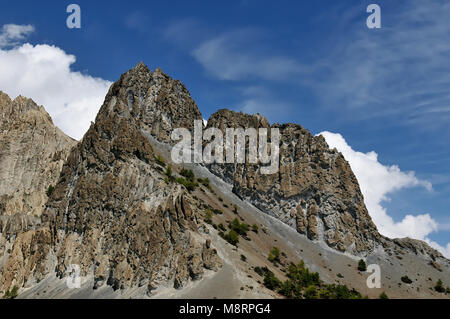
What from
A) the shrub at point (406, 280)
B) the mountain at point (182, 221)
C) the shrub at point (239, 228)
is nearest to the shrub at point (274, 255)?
the mountain at point (182, 221)

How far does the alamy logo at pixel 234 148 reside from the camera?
141 metres

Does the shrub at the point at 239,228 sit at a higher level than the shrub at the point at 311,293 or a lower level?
higher

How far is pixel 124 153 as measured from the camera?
97.4 m

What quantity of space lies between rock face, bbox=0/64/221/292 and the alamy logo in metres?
37.6

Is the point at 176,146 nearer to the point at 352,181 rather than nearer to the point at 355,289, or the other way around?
the point at 352,181

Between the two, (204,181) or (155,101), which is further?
(155,101)

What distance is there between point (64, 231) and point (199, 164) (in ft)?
180

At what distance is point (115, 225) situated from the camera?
8688 cm

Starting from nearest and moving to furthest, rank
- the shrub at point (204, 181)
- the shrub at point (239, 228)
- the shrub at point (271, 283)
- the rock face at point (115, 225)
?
the shrub at point (271, 283)
the rock face at point (115, 225)
the shrub at point (239, 228)
the shrub at point (204, 181)

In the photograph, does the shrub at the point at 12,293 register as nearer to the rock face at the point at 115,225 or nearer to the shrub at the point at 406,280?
the rock face at the point at 115,225

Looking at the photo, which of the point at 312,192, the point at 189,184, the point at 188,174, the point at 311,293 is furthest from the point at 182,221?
the point at 312,192

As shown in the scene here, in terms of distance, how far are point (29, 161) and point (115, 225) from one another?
55335mm

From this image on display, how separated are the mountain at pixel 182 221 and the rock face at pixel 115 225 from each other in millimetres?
266

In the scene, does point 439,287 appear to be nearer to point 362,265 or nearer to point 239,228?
point 362,265
